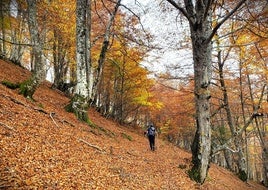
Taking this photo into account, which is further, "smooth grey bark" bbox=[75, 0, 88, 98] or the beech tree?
"smooth grey bark" bbox=[75, 0, 88, 98]

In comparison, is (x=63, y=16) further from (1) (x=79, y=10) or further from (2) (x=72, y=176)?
(2) (x=72, y=176)

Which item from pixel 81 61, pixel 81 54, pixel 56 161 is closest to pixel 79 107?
pixel 81 61

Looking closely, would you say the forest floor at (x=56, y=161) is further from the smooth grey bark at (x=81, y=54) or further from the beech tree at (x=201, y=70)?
the smooth grey bark at (x=81, y=54)

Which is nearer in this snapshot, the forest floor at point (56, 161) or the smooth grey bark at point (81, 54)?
the forest floor at point (56, 161)

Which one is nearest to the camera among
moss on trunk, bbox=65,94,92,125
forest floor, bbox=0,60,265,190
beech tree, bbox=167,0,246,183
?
forest floor, bbox=0,60,265,190

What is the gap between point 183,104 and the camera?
26875 mm

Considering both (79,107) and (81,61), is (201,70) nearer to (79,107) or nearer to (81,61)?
(81,61)

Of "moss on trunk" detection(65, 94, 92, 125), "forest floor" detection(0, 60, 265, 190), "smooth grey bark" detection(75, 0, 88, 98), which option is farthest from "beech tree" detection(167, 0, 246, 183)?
"moss on trunk" detection(65, 94, 92, 125)

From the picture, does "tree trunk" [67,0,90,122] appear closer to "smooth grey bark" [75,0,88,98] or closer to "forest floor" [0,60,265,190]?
"smooth grey bark" [75,0,88,98]

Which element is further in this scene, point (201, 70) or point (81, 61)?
point (81, 61)

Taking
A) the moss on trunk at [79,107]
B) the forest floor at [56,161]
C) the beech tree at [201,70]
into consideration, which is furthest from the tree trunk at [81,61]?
the beech tree at [201,70]

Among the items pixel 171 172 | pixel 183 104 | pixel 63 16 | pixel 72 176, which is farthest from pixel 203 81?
pixel 183 104

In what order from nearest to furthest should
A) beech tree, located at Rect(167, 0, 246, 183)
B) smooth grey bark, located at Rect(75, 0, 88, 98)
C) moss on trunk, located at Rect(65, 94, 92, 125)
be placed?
beech tree, located at Rect(167, 0, 246, 183), smooth grey bark, located at Rect(75, 0, 88, 98), moss on trunk, located at Rect(65, 94, 92, 125)

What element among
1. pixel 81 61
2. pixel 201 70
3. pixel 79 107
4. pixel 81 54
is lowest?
pixel 79 107
